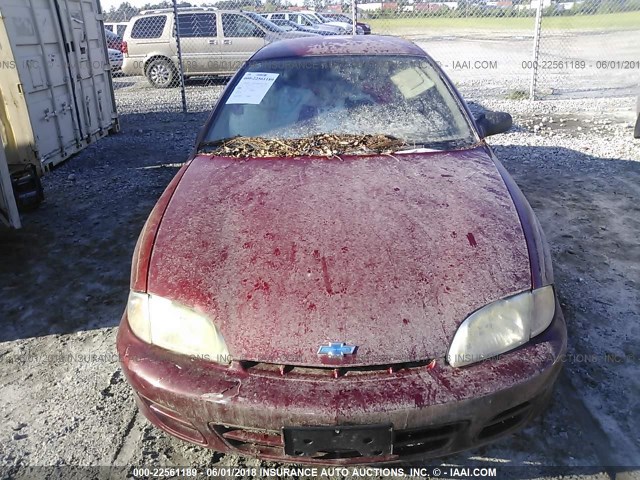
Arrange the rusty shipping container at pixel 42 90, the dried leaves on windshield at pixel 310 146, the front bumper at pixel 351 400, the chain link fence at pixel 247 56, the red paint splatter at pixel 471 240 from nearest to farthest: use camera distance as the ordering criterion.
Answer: the front bumper at pixel 351 400
the red paint splatter at pixel 471 240
the dried leaves on windshield at pixel 310 146
the rusty shipping container at pixel 42 90
the chain link fence at pixel 247 56

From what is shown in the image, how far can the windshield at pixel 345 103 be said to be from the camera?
2943mm

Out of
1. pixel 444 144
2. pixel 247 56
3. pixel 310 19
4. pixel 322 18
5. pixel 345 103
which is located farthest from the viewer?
pixel 322 18

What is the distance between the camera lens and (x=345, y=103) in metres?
3.08

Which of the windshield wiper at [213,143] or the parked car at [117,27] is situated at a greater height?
the parked car at [117,27]

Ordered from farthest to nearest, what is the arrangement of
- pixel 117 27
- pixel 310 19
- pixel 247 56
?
1. pixel 310 19
2. pixel 117 27
3. pixel 247 56

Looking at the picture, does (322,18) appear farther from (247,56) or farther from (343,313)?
(343,313)

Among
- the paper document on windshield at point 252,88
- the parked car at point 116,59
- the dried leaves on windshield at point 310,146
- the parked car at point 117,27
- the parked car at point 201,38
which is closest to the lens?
the dried leaves on windshield at point 310,146

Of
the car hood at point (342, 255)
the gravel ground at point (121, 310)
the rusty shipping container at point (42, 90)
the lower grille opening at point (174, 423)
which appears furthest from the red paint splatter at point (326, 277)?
the rusty shipping container at point (42, 90)

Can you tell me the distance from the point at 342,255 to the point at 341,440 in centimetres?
69

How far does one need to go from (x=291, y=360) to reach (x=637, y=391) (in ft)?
6.18

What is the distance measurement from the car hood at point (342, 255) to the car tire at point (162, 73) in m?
11.5

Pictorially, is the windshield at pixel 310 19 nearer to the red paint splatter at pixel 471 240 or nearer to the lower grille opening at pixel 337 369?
the red paint splatter at pixel 471 240

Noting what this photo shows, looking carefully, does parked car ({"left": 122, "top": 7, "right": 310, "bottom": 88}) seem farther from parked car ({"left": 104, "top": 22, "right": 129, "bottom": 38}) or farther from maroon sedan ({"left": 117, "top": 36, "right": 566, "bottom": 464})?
maroon sedan ({"left": 117, "top": 36, "right": 566, "bottom": 464})

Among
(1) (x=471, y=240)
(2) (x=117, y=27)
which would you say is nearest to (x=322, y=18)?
(2) (x=117, y=27)
